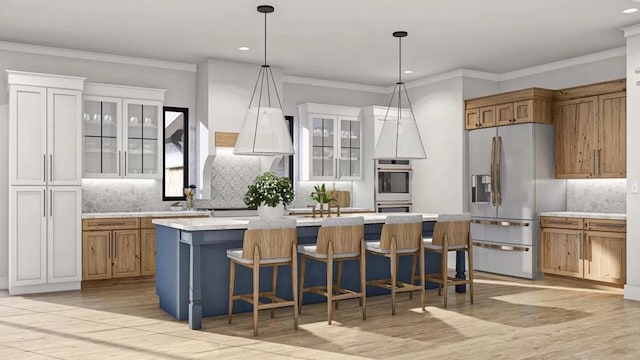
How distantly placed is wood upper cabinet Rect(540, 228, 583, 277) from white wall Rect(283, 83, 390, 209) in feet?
8.98

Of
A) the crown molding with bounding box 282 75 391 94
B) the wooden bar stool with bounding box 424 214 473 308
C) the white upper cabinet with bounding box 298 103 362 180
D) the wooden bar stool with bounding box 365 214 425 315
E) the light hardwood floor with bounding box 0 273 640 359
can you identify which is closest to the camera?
the light hardwood floor with bounding box 0 273 640 359

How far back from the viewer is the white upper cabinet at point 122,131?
282 inches

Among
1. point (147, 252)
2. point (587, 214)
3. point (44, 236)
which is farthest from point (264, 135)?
point (587, 214)

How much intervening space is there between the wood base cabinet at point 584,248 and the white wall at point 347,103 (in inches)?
110

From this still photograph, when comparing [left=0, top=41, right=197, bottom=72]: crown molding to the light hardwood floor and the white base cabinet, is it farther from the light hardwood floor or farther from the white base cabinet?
the light hardwood floor

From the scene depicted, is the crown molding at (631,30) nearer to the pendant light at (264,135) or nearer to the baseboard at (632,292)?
the baseboard at (632,292)

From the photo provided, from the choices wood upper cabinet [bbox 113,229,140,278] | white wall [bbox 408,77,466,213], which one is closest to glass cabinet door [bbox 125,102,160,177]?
wood upper cabinet [bbox 113,229,140,278]

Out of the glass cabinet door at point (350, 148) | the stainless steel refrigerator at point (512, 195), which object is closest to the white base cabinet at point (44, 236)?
the glass cabinet door at point (350, 148)

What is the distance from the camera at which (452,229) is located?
5.79 m

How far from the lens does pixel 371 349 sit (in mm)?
4254

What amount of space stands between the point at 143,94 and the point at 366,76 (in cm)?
341

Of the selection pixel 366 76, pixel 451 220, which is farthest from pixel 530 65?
pixel 451 220

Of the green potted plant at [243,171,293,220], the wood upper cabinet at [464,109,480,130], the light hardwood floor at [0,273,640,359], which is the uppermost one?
the wood upper cabinet at [464,109,480,130]

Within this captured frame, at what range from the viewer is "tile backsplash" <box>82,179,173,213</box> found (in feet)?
24.4
